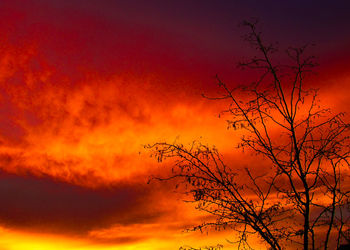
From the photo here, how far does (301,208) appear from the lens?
8672mm

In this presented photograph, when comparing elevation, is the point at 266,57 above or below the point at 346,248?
above

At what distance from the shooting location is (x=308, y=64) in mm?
8844

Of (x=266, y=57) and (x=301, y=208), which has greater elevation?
(x=266, y=57)

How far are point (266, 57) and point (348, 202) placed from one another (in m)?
3.40

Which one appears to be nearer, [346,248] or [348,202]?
[348,202]

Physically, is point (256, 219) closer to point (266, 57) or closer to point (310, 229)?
point (310, 229)

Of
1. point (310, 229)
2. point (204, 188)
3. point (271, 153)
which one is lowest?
point (310, 229)

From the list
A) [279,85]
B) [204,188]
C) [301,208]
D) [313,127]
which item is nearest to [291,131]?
[313,127]

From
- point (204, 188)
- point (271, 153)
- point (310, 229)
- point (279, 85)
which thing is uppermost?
point (279, 85)

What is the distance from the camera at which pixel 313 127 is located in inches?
352

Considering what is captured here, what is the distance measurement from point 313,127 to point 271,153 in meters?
1.04

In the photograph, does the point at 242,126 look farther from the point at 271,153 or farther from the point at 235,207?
the point at 235,207

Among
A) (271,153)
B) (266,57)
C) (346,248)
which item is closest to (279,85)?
(266,57)

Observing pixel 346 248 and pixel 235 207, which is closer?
pixel 235 207
